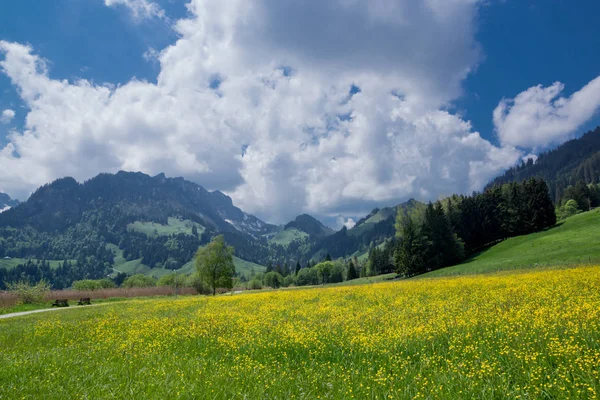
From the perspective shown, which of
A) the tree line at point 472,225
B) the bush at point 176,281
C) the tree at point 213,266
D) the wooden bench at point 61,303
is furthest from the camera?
the bush at point 176,281

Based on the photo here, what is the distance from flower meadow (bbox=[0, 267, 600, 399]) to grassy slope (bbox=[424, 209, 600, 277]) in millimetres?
39925

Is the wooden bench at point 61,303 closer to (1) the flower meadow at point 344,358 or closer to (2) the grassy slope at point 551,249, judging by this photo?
(1) the flower meadow at point 344,358

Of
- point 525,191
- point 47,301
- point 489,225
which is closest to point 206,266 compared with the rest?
point 47,301

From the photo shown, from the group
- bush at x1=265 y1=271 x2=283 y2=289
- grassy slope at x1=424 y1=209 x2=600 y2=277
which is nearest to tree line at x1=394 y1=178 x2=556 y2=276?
grassy slope at x1=424 y1=209 x2=600 y2=277

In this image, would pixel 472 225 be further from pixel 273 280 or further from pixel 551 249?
pixel 273 280

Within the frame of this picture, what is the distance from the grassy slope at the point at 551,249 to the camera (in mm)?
47438

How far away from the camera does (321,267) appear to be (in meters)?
172

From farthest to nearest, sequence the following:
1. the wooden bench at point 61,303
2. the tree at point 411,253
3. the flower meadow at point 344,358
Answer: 1. the tree at point 411,253
2. the wooden bench at point 61,303
3. the flower meadow at point 344,358

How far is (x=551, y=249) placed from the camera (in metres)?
55.5

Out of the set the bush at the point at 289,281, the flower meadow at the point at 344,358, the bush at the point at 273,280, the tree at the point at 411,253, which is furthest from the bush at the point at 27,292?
the bush at the point at 289,281

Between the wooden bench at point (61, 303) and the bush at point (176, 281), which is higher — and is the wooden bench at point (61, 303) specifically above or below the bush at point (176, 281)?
above

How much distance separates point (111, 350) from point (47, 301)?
48.9m

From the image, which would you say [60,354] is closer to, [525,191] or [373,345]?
[373,345]

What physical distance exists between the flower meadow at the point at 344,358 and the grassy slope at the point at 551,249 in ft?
131
